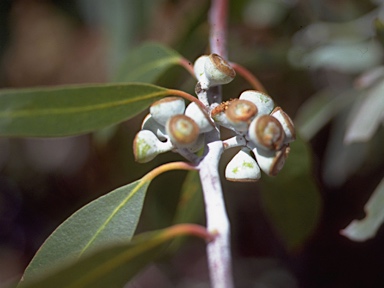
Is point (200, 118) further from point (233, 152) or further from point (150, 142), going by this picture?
point (233, 152)

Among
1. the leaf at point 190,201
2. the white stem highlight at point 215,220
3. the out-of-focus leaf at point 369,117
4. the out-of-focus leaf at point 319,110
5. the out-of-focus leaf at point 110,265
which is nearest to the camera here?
the out-of-focus leaf at point 110,265

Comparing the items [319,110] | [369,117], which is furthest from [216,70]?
[319,110]

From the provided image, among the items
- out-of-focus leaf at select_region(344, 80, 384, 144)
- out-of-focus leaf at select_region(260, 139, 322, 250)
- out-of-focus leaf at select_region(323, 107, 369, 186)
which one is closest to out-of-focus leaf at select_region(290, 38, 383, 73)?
out-of-focus leaf at select_region(323, 107, 369, 186)

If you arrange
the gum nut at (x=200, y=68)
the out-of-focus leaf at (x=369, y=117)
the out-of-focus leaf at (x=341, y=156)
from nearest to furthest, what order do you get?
1. the gum nut at (x=200, y=68)
2. the out-of-focus leaf at (x=369, y=117)
3. the out-of-focus leaf at (x=341, y=156)

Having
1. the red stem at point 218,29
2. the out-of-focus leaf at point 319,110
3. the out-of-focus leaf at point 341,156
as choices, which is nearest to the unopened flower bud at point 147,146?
the red stem at point 218,29

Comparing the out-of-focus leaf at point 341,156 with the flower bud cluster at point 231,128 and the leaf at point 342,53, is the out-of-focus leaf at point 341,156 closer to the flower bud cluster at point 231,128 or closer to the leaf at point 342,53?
the leaf at point 342,53

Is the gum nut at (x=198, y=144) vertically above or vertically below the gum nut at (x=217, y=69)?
below

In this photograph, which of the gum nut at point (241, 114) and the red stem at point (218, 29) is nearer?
the gum nut at point (241, 114)

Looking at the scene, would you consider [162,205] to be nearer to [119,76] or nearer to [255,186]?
[119,76]
